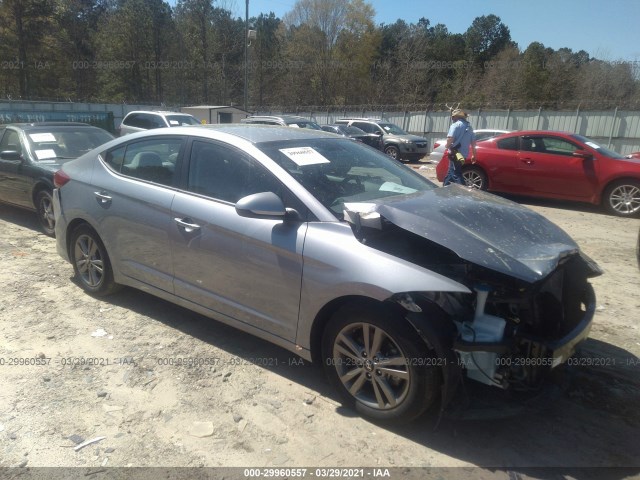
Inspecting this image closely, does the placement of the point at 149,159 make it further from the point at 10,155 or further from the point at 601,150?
the point at 601,150

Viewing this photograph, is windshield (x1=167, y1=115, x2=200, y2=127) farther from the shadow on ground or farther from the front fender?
the front fender

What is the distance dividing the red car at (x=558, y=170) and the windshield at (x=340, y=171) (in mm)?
6662

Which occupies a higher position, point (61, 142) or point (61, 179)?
point (61, 142)

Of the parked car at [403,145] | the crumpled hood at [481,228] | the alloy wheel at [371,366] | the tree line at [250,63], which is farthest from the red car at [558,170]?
the tree line at [250,63]

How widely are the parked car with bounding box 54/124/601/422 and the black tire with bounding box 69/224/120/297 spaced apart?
457 millimetres

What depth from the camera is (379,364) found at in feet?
8.82

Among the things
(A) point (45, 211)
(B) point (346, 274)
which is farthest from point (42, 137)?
(B) point (346, 274)

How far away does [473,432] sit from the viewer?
2.78 m

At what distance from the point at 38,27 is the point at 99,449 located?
4250 cm

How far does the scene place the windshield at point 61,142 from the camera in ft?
22.6

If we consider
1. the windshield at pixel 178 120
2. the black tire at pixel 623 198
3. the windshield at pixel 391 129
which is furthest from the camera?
the windshield at pixel 391 129

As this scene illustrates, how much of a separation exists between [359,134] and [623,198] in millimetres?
13175

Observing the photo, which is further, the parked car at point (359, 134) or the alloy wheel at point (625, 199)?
the parked car at point (359, 134)

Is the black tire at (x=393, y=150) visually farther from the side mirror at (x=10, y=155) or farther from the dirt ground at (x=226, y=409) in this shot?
the dirt ground at (x=226, y=409)
